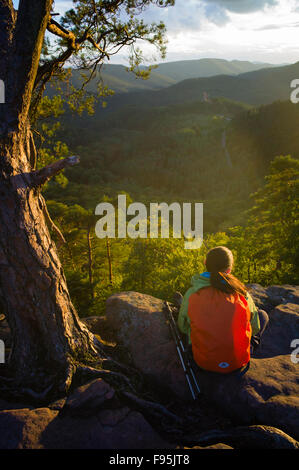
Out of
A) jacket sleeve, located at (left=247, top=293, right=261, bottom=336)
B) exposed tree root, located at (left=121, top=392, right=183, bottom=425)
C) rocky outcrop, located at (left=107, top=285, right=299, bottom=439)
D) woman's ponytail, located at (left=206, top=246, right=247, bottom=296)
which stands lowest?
exposed tree root, located at (left=121, top=392, right=183, bottom=425)

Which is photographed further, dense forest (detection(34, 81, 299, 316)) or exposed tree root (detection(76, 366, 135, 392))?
dense forest (detection(34, 81, 299, 316))

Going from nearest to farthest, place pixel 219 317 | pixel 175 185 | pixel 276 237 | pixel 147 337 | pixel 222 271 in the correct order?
pixel 219 317
pixel 222 271
pixel 147 337
pixel 276 237
pixel 175 185

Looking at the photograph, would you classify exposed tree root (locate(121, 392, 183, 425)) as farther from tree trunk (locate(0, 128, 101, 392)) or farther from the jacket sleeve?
the jacket sleeve

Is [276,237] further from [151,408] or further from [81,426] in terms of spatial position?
[81,426]

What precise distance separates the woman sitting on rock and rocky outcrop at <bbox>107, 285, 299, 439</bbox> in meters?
0.31

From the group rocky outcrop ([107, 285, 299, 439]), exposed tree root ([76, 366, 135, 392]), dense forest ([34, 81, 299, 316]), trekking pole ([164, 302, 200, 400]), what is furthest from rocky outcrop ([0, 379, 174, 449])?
dense forest ([34, 81, 299, 316])

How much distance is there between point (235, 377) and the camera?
3596 millimetres

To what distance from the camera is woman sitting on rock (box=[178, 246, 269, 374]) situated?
323 centimetres

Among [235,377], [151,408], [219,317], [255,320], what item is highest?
[219,317]

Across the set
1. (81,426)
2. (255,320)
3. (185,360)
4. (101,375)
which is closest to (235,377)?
(185,360)

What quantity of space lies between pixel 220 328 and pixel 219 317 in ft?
0.47

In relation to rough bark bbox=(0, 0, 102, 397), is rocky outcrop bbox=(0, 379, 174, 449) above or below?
below

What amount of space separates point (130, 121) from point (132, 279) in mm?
171101

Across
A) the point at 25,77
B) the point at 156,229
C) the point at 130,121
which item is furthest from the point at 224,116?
the point at 25,77
